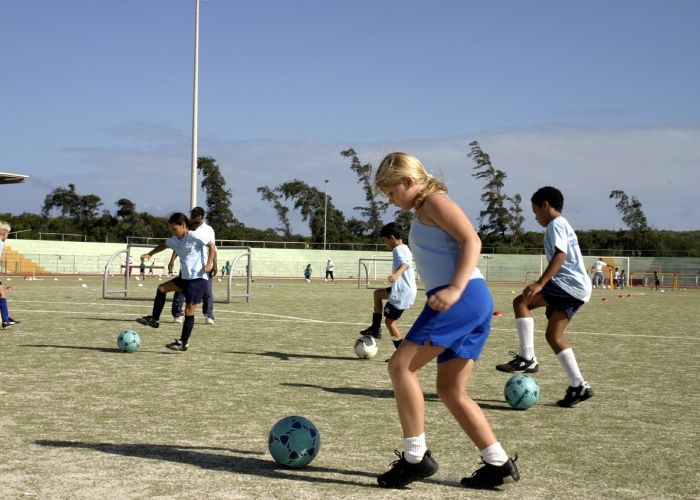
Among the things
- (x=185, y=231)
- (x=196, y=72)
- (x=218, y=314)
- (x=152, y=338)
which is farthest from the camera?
(x=196, y=72)

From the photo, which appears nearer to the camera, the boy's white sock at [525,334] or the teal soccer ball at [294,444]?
the teal soccer ball at [294,444]

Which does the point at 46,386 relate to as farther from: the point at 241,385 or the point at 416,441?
the point at 416,441

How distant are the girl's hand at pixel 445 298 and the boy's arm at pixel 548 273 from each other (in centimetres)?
278

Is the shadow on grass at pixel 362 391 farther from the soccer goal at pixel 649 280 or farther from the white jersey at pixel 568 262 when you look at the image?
the soccer goal at pixel 649 280

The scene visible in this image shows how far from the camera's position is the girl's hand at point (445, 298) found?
4.37 m

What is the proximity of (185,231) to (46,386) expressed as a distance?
13.2 feet

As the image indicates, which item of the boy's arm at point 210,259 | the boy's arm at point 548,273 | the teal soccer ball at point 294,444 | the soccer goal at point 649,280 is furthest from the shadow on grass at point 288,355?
the soccer goal at point 649,280

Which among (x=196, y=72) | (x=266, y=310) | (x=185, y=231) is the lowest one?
(x=266, y=310)

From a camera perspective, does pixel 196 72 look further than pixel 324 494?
Yes

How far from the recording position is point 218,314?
18.4 meters

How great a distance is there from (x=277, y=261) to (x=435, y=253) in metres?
58.1

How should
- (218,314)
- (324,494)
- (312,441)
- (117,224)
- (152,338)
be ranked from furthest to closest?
(117,224) < (218,314) < (152,338) < (312,441) < (324,494)

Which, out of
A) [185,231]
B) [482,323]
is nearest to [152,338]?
[185,231]

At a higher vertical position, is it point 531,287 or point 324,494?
point 531,287
